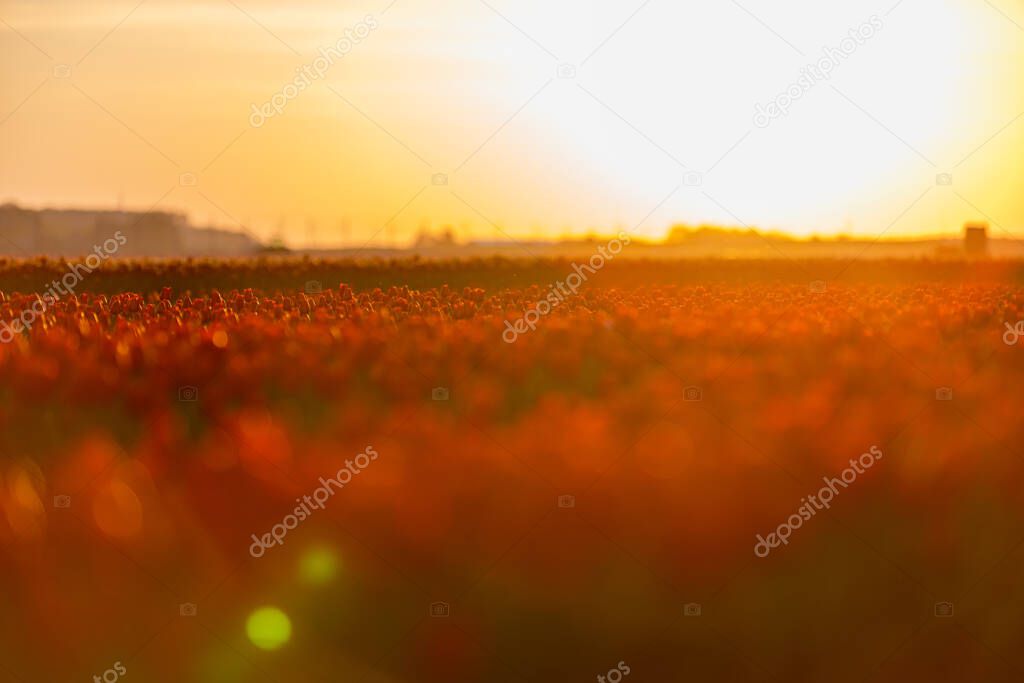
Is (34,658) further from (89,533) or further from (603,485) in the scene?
(603,485)

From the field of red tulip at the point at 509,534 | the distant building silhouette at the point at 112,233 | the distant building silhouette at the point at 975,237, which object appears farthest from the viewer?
the distant building silhouette at the point at 112,233

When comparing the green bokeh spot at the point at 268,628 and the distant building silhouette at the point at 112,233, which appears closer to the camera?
the green bokeh spot at the point at 268,628

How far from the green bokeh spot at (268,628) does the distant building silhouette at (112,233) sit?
119114 millimetres

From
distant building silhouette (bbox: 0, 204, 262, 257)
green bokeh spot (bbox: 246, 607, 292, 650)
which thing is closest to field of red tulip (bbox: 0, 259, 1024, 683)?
green bokeh spot (bbox: 246, 607, 292, 650)

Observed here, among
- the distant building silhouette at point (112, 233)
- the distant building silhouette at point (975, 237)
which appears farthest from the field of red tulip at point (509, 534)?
the distant building silhouette at point (112, 233)

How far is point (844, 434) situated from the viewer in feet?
24.7

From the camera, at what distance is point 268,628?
21.8 ft

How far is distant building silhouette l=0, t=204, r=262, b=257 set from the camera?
125375 millimetres

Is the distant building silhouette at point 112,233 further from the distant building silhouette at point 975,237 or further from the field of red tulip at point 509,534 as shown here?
the field of red tulip at point 509,534

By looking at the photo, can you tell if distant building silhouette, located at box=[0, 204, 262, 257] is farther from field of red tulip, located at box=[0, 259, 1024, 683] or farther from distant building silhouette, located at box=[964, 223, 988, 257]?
field of red tulip, located at box=[0, 259, 1024, 683]

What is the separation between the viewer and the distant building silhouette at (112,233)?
125 metres

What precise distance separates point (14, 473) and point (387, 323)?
525 centimetres

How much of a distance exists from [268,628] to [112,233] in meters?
134

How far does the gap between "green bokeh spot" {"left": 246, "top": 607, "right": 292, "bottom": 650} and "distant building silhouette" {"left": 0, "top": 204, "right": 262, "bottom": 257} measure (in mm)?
119114
